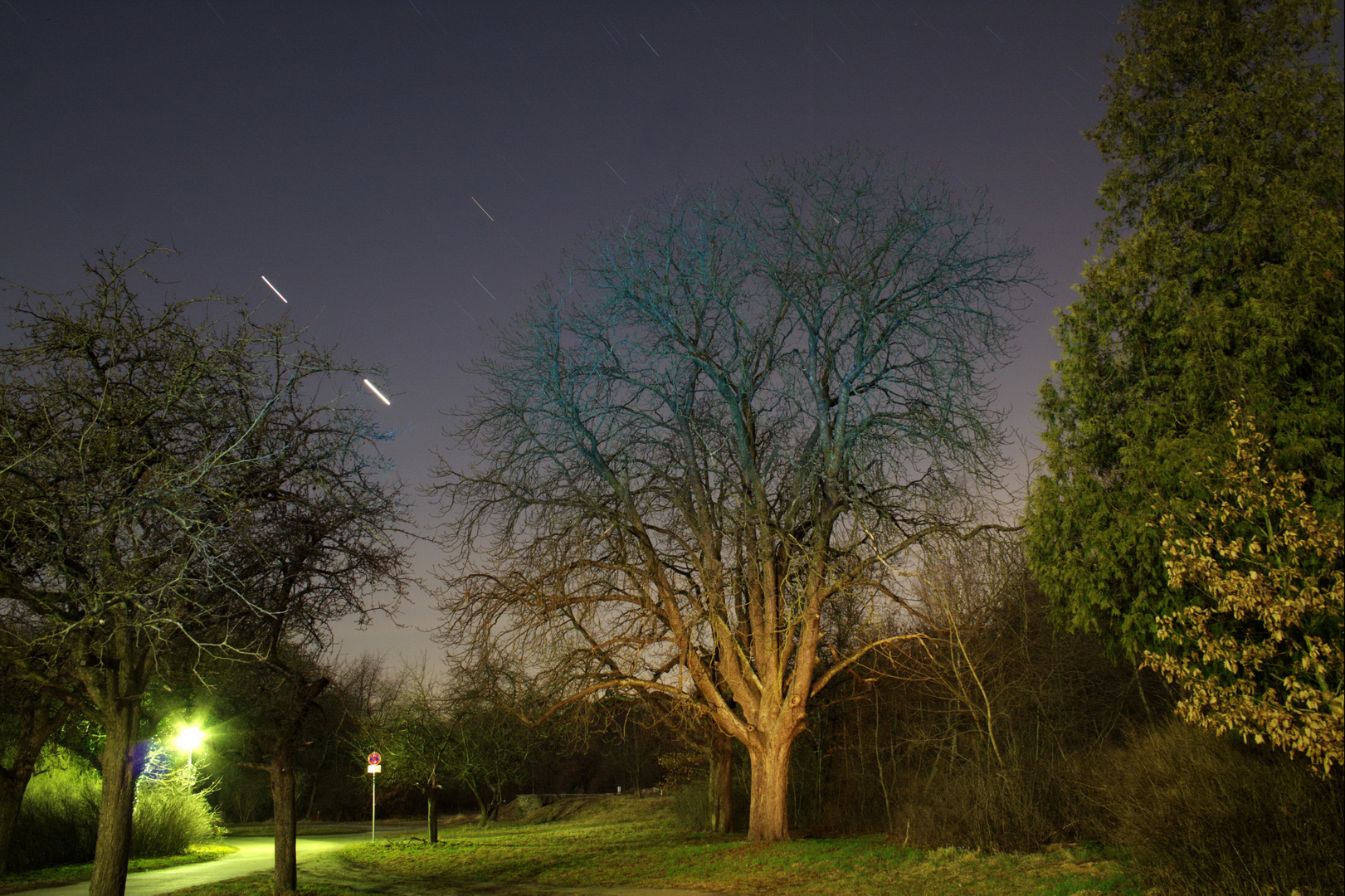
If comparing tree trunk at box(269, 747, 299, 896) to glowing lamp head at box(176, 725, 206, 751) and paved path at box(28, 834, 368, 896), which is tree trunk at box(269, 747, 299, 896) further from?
glowing lamp head at box(176, 725, 206, 751)

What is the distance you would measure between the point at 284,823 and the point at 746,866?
6.97m

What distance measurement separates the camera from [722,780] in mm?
22156

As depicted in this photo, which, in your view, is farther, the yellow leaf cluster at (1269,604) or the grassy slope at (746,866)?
the grassy slope at (746,866)

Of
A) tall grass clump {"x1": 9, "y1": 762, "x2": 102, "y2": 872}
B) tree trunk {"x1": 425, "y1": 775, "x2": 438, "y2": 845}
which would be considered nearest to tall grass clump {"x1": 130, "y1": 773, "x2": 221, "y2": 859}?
tall grass clump {"x1": 9, "y1": 762, "x2": 102, "y2": 872}

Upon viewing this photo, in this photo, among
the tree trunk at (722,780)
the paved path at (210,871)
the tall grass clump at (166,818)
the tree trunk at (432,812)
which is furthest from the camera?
the tree trunk at (432,812)

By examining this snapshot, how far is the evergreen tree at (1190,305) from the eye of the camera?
1041 centimetres

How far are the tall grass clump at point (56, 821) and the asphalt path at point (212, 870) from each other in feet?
8.51

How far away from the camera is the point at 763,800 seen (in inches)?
623

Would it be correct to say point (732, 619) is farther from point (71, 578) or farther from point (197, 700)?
point (197, 700)

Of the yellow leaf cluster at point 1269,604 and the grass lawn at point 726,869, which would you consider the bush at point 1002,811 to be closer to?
the grass lawn at point 726,869

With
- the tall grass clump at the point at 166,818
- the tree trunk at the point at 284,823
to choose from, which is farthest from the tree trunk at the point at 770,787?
the tall grass clump at the point at 166,818

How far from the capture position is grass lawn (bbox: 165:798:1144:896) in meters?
9.88

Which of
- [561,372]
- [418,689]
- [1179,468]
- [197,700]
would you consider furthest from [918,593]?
[418,689]

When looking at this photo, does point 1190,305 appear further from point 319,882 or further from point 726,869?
point 319,882
